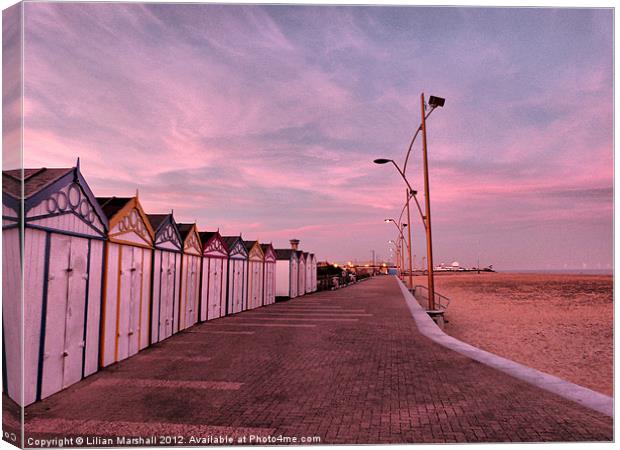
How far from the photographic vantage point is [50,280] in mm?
7043

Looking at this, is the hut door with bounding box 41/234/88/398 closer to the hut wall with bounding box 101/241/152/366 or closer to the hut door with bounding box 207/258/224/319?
the hut wall with bounding box 101/241/152/366

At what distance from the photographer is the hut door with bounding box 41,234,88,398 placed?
7094 mm

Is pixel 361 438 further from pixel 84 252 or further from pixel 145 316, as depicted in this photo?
pixel 145 316

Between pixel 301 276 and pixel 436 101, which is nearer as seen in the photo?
pixel 436 101

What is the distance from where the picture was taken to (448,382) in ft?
25.2

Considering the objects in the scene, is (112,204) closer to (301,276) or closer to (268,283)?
(268,283)

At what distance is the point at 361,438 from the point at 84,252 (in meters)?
6.12

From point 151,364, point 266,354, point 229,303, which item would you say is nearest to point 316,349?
point 266,354

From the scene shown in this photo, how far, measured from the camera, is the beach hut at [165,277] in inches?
461

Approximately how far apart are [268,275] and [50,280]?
18061 millimetres

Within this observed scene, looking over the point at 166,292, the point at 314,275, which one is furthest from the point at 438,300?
the point at 166,292

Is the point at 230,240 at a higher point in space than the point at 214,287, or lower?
higher

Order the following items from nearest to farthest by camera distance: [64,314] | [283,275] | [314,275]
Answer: [64,314] → [283,275] → [314,275]

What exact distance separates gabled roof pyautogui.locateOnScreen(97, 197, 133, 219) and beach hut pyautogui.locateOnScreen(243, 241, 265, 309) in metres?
11.3
